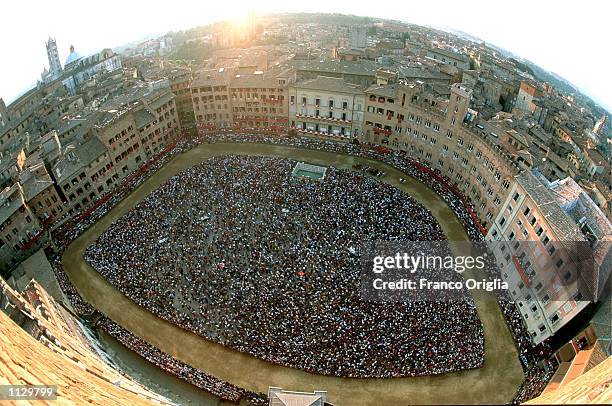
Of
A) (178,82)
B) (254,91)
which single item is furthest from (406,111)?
(178,82)

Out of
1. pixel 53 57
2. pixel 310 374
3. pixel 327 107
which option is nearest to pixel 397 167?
pixel 327 107

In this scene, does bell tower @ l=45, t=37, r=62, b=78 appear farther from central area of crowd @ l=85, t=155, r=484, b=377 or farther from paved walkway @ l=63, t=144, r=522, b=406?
paved walkway @ l=63, t=144, r=522, b=406

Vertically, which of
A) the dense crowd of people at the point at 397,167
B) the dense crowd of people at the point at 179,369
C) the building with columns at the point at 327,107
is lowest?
the dense crowd of people at the point at 179,369

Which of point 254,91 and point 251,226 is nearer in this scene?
point 251,226

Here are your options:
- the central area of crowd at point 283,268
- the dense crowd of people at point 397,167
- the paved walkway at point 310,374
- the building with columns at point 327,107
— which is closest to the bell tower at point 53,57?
the dense crowd of people at point 397,167

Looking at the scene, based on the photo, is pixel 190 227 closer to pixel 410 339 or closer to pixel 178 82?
pixel 410 339

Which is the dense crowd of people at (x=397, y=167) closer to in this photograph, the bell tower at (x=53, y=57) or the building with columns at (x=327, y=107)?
the building with columns at (x=327, y=107)

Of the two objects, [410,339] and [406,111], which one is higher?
[406,111]

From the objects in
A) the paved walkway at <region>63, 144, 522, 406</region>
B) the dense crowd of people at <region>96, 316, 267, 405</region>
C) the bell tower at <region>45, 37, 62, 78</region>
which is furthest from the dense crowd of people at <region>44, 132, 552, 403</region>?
the bell tower at <region>45, 37, 62, 78</region>
